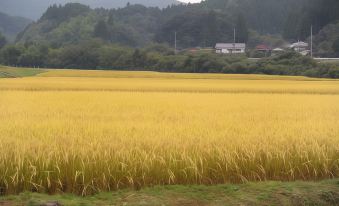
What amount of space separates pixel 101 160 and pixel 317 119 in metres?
5.33

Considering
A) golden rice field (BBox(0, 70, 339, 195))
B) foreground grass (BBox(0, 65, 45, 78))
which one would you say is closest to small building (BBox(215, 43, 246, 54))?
foreground grass (BBox(0, 65, 45, 78))

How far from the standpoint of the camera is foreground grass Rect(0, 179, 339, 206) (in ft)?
15.3

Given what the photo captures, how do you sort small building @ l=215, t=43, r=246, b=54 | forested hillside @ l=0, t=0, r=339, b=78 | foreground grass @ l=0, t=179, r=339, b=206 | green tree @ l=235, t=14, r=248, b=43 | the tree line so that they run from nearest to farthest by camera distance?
foreground grass @ l=0, t=179, r=339, b=206, the tree line, forested hillside @ l=0, t=0, r=339, b=78, small building @ l=215, t=43, r=246, b=54, green tree @ l=235, t=14, r=248, b=43

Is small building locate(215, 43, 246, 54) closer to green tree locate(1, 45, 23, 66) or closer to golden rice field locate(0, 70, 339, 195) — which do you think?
Answer: green tree locate(1, 45, 23, 66)

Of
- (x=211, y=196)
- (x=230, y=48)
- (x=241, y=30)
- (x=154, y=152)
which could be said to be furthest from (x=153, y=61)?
(x=211, y=196)

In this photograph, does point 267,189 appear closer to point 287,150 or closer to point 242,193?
point 242,193

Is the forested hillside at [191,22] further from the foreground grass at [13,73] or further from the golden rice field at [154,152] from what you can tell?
the golden rice field at [154,152]

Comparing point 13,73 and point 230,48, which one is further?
point 230,48

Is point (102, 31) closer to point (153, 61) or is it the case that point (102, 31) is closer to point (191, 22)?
point (191, 22)

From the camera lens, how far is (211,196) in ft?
16.3

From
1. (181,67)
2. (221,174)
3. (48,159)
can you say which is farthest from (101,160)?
(181,67)

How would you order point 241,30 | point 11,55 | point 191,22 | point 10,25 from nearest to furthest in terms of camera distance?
point 11,55 → point 241,30 → point 191,22 → point 10,25

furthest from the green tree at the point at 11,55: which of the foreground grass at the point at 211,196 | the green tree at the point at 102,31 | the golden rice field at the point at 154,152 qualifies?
the foreground grass at the point at 211,196

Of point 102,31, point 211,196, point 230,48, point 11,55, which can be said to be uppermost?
point 102,31
